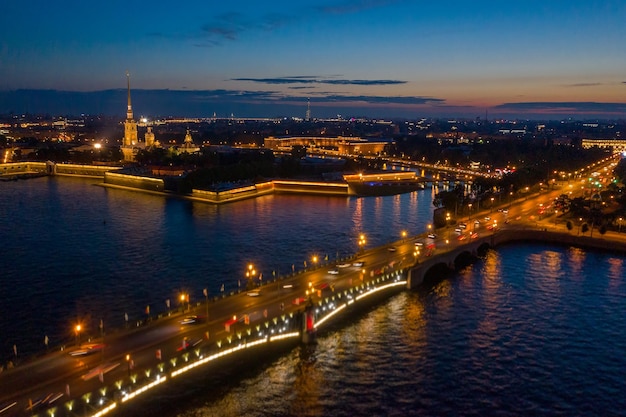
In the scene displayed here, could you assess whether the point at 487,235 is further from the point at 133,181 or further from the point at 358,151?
the point at 358,151

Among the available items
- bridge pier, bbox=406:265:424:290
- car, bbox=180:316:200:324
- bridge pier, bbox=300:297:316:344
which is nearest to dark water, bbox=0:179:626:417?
bridge pier, bbox=300:297:316:344

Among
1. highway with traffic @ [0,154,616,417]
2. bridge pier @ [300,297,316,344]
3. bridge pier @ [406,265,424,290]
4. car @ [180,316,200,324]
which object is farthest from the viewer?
bridge pier @ [406,265,424,290]

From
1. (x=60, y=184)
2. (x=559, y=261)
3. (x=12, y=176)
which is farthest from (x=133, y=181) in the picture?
(x=559, y=261)

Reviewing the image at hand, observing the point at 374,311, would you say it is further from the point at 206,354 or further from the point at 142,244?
the point at 142,244

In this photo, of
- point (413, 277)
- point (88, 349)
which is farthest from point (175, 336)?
point (413, 277)

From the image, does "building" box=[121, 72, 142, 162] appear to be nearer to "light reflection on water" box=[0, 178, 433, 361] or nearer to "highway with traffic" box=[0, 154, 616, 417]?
"light reflection on water" box=[0, 178, 433, 361]

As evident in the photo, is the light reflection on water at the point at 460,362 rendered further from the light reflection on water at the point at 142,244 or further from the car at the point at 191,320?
the light reflection on water at the point at 142,244
